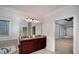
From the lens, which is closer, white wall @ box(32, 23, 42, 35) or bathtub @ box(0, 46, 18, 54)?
bathtub @ box(0, 46, 18, 54)

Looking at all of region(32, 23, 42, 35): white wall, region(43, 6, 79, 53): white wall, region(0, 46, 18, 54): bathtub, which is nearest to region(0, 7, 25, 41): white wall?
region(0, 46, 18, 54): bathtub

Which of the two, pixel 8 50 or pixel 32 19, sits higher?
pixel 32 19

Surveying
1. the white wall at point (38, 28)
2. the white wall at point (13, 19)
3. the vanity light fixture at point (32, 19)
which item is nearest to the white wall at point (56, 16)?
the white wall at point (38, 28)

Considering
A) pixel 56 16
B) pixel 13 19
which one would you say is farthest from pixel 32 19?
pixel 56 16

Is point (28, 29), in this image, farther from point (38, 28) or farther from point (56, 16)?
point (56, 16)

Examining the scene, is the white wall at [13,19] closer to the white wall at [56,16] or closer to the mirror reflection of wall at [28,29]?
the mirror reflection of wall at [28,29]

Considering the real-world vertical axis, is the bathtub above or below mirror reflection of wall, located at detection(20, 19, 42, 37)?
→ below

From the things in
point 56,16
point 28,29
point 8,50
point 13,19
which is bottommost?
point 8,50

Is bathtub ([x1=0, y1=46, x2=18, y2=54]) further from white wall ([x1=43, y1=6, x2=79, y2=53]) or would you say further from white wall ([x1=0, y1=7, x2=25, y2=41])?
white wall ([x1=43, y1=6, x2=79, y2=53])

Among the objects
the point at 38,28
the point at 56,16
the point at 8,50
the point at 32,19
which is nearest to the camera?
the point at 8,50

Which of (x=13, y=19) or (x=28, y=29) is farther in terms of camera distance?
(x=28, y=29)

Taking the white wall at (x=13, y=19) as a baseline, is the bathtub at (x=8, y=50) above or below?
below

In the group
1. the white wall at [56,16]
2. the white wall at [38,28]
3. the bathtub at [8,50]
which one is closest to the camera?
the bathtub at [8,50]

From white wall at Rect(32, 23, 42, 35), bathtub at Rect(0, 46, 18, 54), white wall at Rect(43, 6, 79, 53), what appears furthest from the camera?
white wall at Rect(32, 23, 42, 35)
